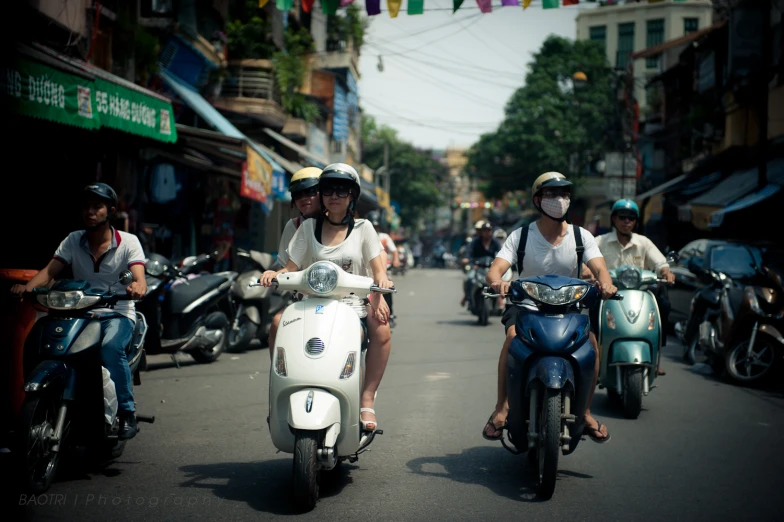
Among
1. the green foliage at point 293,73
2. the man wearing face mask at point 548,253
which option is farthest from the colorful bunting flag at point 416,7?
the green foliage at point 293,73

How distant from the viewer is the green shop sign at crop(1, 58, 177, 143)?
7.59 m

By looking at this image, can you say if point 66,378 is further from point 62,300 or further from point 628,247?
point 628,247

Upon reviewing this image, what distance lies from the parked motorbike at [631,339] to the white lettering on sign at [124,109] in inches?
215

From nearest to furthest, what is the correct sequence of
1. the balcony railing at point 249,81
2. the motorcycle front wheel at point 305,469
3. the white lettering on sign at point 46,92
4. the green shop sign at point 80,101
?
the motorcycle front wheel at point 305,469
the green shop sign at point 80,101
the white lettering on sign at point 46,92
the balcony railing at point 249,81

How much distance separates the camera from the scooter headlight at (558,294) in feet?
15.7

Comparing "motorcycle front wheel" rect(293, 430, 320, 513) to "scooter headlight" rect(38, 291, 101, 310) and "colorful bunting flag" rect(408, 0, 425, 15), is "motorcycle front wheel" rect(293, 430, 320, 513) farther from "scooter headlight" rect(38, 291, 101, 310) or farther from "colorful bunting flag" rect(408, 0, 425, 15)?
"colorful bunting flag" rect(408, 0, 425, 15)

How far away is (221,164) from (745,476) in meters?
12.7

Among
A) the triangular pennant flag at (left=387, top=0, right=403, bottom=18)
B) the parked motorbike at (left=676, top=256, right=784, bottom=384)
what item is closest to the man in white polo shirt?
the triangular pennant flag at (left=387, top=0, right=403, bottom=18)

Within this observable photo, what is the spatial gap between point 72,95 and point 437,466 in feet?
17.6

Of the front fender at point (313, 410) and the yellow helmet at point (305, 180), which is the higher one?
the yellow helmet at point (305, 180)

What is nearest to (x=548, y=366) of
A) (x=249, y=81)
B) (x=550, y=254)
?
(x=550, y=254)

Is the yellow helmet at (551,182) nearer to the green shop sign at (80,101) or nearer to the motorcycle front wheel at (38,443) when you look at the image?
the motorcycle front wheel at (38,443)

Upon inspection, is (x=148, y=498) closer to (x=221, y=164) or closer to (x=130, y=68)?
(x=130, y=68)

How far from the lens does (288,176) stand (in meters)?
20.4
